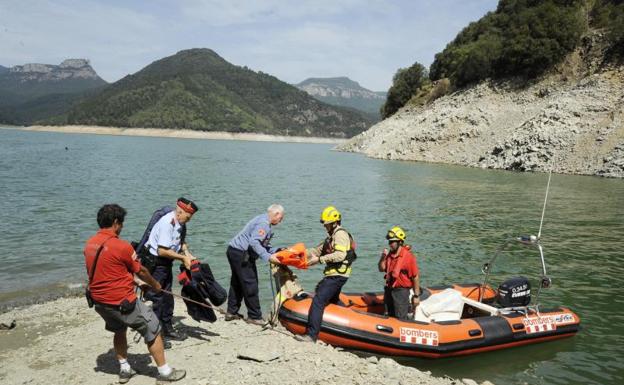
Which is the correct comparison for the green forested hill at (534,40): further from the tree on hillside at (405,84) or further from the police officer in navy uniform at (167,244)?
the police officer in navy uniform at (167,244)

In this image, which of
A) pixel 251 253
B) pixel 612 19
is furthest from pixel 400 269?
pixel 612 19

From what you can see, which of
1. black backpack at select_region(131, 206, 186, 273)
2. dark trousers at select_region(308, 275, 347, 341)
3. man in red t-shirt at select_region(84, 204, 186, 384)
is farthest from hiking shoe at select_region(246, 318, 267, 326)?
man in red t-shirt at select_region(84, 204, 186, 384)

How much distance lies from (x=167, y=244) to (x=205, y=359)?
1683mm

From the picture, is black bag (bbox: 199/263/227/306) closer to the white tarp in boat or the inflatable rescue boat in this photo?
the inflatable rescue boat

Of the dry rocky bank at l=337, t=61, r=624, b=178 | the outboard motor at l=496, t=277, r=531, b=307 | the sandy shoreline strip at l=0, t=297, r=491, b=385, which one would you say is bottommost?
the sandy shoreline strip at l=0, t=297, r=491, b=385

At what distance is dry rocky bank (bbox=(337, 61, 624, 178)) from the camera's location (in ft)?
133

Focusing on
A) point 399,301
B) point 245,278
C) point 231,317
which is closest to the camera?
point 245,278

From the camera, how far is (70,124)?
168m

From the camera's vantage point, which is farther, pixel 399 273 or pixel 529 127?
pixel 529 127

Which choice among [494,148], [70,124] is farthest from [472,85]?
[70,124]

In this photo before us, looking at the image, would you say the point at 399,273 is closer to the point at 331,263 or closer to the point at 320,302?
the point at 331,263

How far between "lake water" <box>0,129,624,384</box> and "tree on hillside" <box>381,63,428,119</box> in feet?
154

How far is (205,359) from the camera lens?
6590mm

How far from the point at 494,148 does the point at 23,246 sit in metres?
43.4
